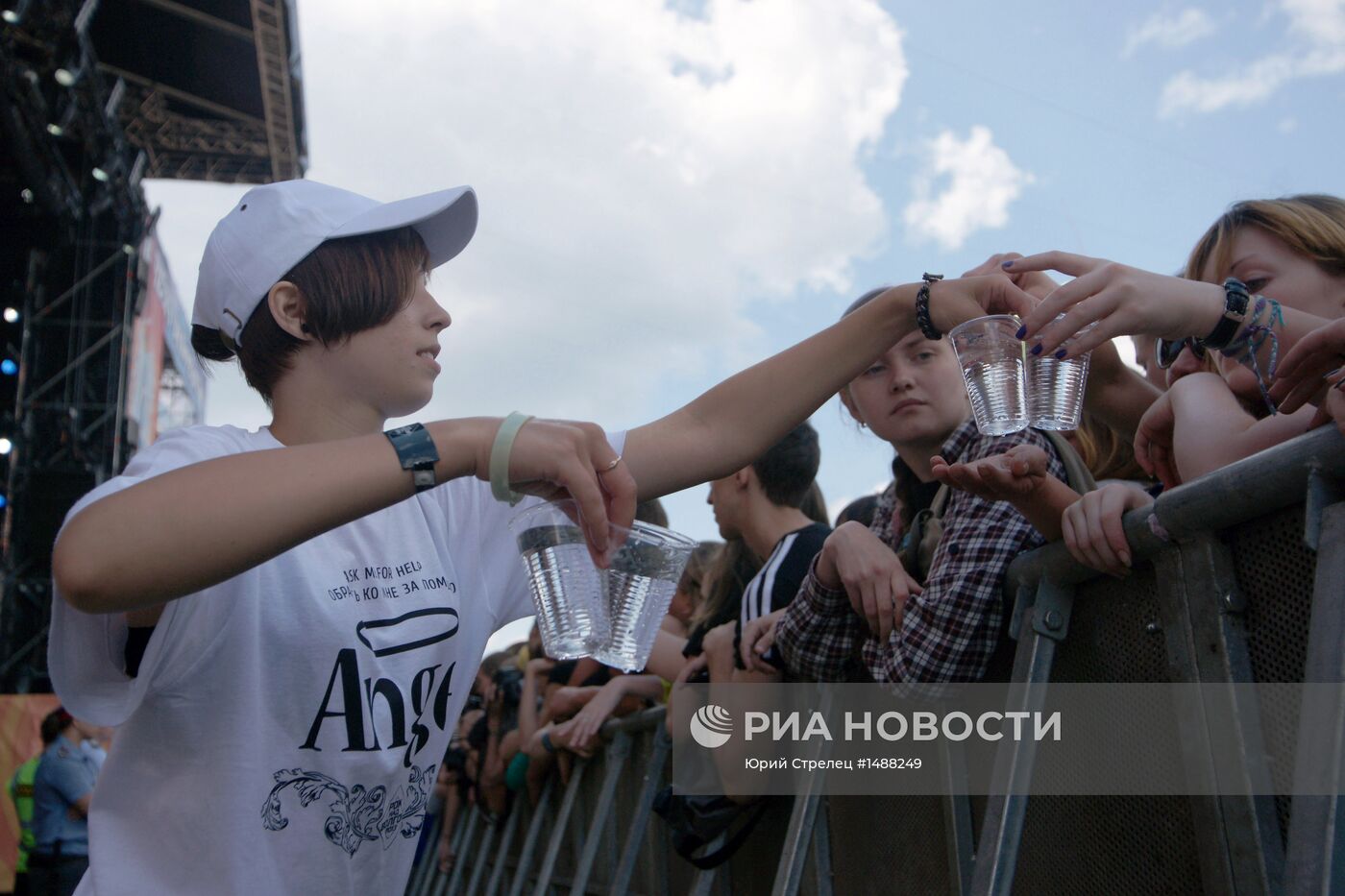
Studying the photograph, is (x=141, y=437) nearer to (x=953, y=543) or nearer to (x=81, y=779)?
(x=81, y=779)

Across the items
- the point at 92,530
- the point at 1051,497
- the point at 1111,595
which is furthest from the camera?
the point at 1051,497

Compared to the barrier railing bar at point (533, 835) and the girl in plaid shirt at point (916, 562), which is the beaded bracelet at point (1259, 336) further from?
the barrier railing bar at point (533, 835)

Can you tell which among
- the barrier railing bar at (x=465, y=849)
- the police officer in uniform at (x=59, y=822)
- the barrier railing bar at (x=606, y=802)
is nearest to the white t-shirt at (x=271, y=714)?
the barrier railing bar at (x=606, y=802)

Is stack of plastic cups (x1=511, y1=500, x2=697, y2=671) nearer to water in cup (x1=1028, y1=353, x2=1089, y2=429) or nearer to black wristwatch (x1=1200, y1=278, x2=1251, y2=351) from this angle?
water in cup (x1=1028, y1=353, x2=1089, y2=429)

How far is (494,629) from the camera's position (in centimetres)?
193

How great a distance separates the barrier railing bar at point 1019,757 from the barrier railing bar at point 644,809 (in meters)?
2.34

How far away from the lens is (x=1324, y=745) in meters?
1.22

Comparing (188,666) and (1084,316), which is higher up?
(1084,316)

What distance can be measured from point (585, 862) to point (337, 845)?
11.5 ft

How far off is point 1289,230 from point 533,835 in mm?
5079

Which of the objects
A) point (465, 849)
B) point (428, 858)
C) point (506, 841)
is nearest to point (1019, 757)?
point (506, 841)

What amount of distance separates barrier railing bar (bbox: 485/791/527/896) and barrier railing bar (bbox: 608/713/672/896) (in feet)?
7.22

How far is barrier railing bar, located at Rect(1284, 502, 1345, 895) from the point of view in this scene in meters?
1.15

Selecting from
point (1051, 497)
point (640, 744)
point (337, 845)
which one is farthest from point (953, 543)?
point (640, 744)
